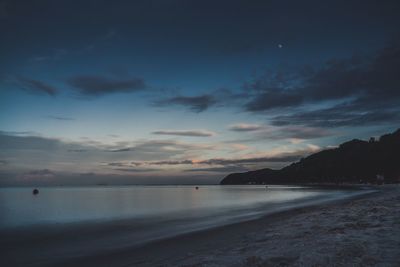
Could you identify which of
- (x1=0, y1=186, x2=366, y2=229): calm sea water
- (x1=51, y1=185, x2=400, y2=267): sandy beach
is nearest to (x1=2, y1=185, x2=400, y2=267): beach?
(x1=51, y1=185, x2=400, y2=267): sandy beach

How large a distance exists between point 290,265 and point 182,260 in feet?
14.6

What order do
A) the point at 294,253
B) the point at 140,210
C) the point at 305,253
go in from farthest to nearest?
the point at 140,210
the point at 294,253
the point at 305,253

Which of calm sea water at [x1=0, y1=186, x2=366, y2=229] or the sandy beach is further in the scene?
calm sea water at [x1=0, y1=186, x2=366, y2=229]

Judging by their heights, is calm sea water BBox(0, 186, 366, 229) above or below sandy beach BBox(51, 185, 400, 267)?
below

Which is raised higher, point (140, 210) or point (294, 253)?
point (294, 253)

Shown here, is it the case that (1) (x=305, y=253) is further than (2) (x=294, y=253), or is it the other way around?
(2) (x=294, y=253)

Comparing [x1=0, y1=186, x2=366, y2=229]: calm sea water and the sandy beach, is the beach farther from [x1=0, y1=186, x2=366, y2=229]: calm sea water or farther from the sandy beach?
[x1=0, y1=186, x2=366, y2=229]: calm sea water

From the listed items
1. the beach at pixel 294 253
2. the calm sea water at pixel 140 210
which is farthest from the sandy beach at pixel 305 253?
the calm sea water at pixel 140 210

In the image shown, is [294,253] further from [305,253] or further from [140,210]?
[140,210]

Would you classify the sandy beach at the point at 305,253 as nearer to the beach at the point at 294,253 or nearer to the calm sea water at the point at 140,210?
the beach at the point at 294,253

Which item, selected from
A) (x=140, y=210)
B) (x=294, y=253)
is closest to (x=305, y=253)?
(x=294, y=253)

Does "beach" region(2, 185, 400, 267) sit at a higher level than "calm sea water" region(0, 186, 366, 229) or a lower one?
higher

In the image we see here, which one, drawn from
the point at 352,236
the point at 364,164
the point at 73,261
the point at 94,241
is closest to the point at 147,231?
the point at 94,241

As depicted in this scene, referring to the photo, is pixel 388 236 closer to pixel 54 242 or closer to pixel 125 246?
pixel 125 246
